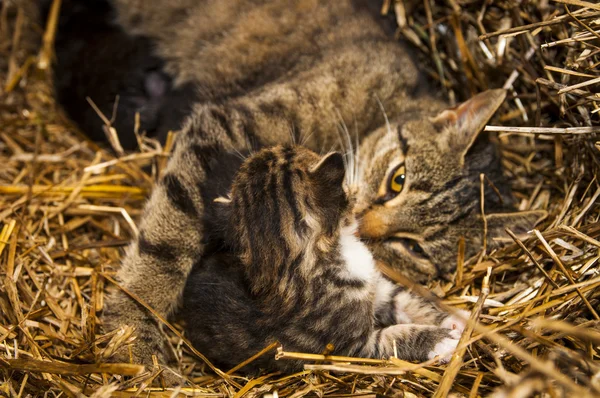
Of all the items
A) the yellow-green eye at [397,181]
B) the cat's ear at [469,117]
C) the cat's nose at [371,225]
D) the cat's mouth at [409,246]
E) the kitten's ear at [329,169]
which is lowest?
the cat's mouth at [409,246]

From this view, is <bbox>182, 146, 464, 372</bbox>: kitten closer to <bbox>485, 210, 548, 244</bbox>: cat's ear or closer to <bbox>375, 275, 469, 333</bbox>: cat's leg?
<bbox>375, 275, 469, 333</bbox>: cat's leg

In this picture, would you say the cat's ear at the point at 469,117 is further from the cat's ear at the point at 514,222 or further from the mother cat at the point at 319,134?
the cat's ear at the point at 514,222

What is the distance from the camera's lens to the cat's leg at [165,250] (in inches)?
101

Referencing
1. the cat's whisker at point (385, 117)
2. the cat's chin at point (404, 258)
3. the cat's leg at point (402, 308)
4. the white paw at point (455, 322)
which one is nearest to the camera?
the white paw at point (455, 322)

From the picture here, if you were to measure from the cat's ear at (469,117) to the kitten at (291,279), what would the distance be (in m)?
0.82

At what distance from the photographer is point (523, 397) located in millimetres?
1517

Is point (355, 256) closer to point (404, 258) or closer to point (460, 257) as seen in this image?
point (404, 258)

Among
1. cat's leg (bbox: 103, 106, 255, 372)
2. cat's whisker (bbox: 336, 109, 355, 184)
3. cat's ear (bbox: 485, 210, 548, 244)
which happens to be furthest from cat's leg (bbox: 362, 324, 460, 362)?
cat's leg (bbox: 103, 106, 255, 372)

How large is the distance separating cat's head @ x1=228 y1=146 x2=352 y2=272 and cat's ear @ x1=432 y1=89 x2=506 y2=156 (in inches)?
38.0

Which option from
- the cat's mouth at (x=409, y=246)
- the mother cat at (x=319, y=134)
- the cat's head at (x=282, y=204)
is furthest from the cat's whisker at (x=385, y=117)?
the cat's head at (x=282, y=204)

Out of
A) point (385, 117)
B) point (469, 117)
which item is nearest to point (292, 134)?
point (385, 117)

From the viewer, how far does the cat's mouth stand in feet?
9.18

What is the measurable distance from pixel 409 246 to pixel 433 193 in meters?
0.31

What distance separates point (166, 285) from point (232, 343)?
18.6 inches
